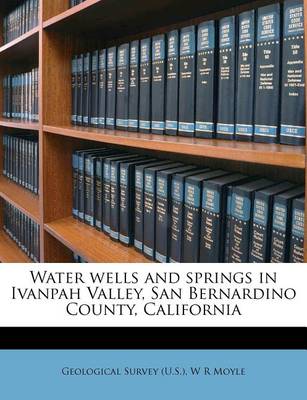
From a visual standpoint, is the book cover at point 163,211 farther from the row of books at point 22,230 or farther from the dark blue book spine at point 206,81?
the row of books at point 22,230

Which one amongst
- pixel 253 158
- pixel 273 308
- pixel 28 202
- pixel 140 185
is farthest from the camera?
pixel 28 202

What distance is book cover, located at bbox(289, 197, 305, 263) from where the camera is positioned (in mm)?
786

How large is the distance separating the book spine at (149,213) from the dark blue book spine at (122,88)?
0.64ft

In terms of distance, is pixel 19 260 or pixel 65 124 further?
pixel 19 260

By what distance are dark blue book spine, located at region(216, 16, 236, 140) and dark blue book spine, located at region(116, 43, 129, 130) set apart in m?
0.36

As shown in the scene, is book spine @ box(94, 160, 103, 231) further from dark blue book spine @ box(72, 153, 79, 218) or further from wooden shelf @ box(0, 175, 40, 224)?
wooden shelf @ box(0, 175, 40, 224)

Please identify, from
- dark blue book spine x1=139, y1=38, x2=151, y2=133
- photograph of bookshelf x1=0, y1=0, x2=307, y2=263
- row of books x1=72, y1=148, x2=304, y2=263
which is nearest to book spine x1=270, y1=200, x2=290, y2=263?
row of books x1=72, y1=148, x2=304, y2=263

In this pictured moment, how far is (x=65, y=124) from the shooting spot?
1521 mm

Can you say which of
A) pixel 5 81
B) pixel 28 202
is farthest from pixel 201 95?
pixel 5 81

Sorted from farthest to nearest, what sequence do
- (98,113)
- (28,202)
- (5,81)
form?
(5,81) → (28,202) → (98,113)

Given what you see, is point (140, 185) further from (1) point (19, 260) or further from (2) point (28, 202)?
(1) point (19, 260)

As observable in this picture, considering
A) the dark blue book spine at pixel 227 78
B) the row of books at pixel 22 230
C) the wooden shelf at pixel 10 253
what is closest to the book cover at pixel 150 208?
the dark blue book spine at pixel 227 78

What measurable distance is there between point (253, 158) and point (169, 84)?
0.41m

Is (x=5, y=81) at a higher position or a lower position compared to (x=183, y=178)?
higher
